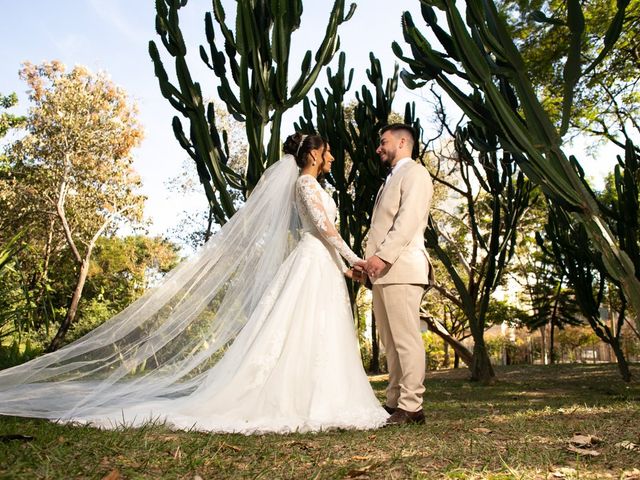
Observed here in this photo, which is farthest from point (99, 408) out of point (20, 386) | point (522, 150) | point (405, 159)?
point (522, 150)

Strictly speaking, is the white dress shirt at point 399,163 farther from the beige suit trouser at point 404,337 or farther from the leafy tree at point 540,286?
the leafy tree at point 540,286

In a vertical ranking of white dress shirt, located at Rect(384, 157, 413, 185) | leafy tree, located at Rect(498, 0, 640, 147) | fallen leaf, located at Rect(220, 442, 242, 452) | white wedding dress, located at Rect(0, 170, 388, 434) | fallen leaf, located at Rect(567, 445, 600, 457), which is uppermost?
leafy tree, located at Rect(498, 0, 640, 147)

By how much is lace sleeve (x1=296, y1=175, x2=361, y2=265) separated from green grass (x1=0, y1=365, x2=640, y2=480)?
116 cm

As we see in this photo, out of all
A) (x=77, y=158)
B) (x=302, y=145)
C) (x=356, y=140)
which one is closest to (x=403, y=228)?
(x=302, y=145)

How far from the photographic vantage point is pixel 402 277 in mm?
3822

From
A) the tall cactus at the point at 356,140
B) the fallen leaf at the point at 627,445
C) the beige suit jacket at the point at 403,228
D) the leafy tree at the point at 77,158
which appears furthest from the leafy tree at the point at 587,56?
the leafy tree at the point at 77,158

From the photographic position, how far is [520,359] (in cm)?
2273

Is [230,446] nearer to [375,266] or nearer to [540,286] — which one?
[375,266]

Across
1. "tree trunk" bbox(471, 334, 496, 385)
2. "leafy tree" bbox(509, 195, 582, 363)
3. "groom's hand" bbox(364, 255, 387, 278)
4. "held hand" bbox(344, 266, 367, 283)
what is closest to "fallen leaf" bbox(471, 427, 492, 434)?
"groom's hand" bbox(364, 255, 387, 278)

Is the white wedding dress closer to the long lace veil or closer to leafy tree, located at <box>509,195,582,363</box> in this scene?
the long lace veil

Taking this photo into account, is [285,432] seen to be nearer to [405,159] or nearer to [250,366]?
[250,366]

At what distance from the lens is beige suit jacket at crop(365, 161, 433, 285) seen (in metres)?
3.80

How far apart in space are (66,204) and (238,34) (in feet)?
54.5

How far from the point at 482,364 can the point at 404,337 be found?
5.41 meters
